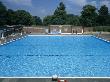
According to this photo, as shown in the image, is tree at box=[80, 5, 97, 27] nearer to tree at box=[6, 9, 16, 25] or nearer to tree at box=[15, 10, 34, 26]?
tree at box=[15, 10, 34, 26]

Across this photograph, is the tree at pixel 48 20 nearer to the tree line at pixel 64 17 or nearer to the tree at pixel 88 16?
the tree line at pixel 64 17

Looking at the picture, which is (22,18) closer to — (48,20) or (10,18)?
(10,18)

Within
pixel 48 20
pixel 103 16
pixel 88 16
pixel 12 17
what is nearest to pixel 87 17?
pixel 88 16

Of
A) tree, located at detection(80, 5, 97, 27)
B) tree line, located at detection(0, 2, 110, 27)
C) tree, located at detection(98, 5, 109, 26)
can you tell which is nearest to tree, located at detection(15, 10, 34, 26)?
tree line, located at detection(0, 2, 110, 27)

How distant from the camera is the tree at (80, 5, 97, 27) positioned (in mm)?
55438

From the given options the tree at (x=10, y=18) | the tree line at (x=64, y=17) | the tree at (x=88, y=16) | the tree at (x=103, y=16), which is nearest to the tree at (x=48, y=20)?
the tree line at (x=64, y=17)

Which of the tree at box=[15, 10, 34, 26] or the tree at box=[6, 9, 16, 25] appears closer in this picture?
the tree at box=[6, 9, 16, 25]

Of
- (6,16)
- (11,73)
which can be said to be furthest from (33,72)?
(6,16)

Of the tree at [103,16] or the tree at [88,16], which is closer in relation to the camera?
the tree at [88,16]

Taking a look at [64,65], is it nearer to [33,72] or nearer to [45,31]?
[33,72]

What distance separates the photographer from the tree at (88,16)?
182 feet

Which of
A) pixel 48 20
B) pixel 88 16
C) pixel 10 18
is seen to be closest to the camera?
pixel 10 18

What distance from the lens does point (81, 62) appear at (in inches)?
515

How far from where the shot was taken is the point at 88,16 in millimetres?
56656
